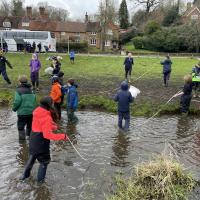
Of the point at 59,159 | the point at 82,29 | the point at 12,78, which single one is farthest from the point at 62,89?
the point at 82,29

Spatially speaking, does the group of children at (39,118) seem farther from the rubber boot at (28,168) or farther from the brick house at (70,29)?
the brick house at (70,29)

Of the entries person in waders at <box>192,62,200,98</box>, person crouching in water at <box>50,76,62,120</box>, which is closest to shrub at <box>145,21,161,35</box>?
person in waders at <box>192,62,200,98</box>

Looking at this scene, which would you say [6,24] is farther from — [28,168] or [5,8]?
[28,168]

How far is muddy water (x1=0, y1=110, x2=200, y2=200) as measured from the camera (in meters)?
7.81

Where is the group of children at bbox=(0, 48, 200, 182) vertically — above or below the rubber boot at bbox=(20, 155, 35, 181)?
above

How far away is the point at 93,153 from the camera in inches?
394

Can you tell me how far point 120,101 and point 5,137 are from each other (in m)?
3.69

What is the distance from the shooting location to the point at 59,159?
952 cm

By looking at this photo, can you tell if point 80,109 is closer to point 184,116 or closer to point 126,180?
point 184,116

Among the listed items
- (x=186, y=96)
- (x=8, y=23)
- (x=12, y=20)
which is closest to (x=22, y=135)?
(x=186, y=96)

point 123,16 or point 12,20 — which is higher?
point 123,16

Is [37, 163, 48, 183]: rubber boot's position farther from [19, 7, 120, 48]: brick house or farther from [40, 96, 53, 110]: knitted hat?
[19, 7, 120, 48]: brick house

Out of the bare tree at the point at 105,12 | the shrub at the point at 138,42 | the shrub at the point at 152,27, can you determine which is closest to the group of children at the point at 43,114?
the bare tree at the point at 105,12

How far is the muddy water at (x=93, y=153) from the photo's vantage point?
7.81 m
